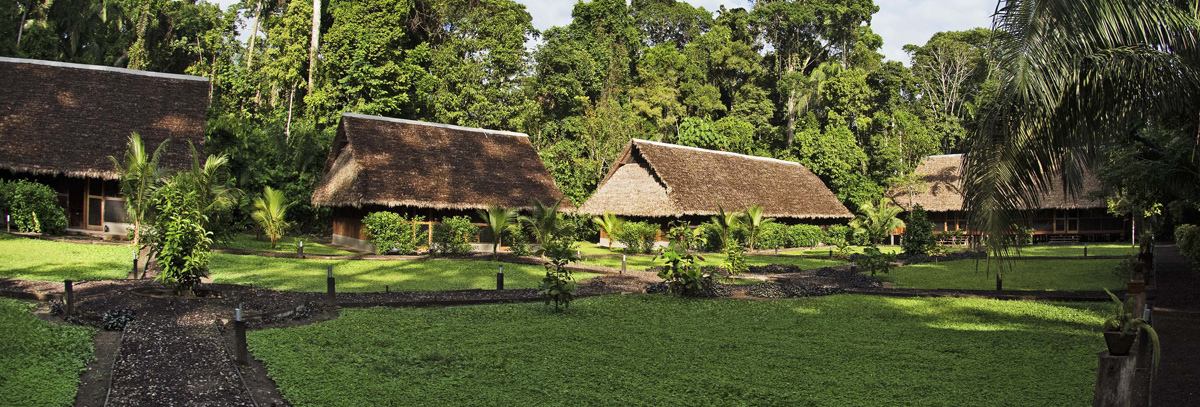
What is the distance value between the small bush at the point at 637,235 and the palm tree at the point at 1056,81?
824 inches

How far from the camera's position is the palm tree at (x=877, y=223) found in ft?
109

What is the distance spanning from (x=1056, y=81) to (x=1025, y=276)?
1284 centimetres

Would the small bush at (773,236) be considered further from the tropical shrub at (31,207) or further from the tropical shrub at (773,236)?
the tropical shrub at (31,207)

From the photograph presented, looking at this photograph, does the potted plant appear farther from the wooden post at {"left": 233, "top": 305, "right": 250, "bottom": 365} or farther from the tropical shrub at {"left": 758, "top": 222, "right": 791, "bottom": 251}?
the tropical shrub at {"left": 758, "top": 222, "right": 791, "bottom": 251}

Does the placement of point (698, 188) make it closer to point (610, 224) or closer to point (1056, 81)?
point (610, 224)

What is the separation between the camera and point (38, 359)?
277 inches

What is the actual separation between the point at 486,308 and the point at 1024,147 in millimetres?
7446

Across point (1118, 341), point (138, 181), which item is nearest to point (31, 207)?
point (138, 181)

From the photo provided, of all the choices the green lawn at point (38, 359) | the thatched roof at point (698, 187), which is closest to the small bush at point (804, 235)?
the thatched roof at point (698, 187)

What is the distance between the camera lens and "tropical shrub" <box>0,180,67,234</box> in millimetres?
17984

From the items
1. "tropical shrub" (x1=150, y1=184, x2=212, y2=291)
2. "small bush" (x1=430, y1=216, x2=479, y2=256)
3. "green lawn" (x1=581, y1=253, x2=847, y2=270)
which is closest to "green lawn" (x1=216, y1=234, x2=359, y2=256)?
"small bush" (x1=430, y1=216, x2=479, y2=256)

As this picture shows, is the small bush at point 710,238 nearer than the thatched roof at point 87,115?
No

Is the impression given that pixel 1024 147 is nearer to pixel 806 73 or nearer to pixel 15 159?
pixel 15 159

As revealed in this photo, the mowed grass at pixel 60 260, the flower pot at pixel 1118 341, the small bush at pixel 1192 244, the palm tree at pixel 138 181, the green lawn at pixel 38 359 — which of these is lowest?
the green lawn at pixel 38 359
